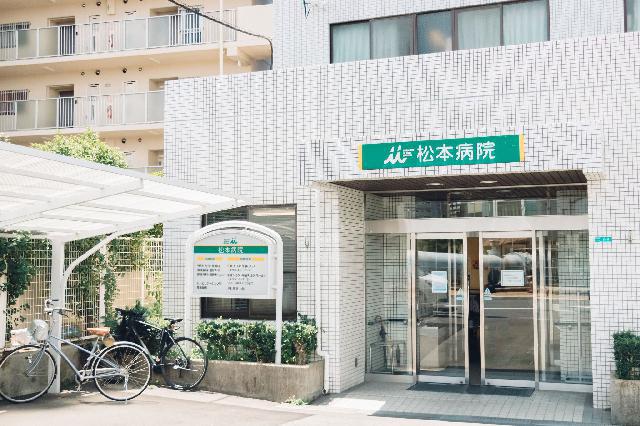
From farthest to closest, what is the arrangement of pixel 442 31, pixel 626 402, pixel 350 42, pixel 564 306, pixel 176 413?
pixel 350 42
pixel 442 31
pixel 564 306
pixel 176 413
pixel 626 402

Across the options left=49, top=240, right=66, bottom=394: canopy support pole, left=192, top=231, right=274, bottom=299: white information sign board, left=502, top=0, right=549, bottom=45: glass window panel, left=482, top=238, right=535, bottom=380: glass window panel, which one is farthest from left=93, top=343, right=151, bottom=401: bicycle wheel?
left=502, top=0, right=549, bottom=45: glass window panel

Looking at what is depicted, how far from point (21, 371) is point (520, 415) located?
22.8 feet

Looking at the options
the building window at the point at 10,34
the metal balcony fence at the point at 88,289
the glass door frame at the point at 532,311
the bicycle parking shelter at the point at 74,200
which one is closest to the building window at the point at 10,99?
the building window at the point at 10,34

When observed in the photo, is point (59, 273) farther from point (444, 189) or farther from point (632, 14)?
point (632, 14)

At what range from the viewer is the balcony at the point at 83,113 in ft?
93.6

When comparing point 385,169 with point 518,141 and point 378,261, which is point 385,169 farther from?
point 378,261

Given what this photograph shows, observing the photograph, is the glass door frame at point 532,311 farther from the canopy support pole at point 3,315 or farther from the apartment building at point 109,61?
the apartment building at point 109,61

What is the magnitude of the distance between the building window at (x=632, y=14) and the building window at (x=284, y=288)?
19.8 ft

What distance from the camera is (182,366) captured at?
453 inches

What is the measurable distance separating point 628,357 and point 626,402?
571 mm

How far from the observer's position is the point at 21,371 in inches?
423

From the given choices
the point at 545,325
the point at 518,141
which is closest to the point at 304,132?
the point at 518,141

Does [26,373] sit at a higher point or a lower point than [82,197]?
lower

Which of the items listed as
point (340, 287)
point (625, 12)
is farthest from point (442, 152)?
point (625, 12)
